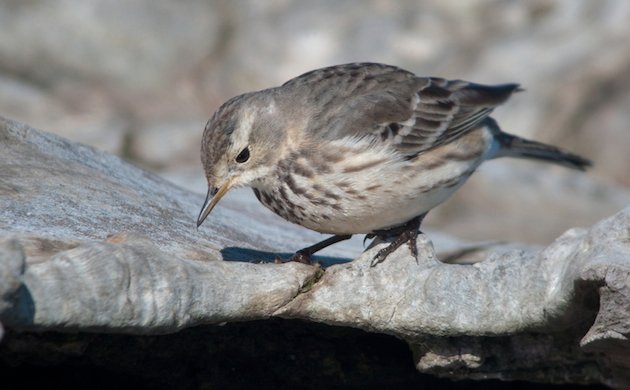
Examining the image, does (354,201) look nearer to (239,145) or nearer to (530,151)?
(239,145)

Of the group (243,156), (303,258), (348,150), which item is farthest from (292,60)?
(303,258)

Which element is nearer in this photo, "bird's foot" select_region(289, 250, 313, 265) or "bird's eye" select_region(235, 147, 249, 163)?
"bird's foot" select_region(289, 250, 313, 265)

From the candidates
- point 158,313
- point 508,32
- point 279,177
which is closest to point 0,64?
point 508,32

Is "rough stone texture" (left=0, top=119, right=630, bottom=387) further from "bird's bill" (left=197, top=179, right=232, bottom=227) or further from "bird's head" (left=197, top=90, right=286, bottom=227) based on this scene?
"bird's head" (left=197, top=90, right=286, bottom=227)

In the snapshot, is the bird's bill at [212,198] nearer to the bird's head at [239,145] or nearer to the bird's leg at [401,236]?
the bird's head at [239,145]

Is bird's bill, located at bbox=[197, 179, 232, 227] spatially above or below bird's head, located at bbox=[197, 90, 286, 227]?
below

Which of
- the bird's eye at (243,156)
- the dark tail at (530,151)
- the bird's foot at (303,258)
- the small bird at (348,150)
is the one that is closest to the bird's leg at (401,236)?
the small bird at (348,150)

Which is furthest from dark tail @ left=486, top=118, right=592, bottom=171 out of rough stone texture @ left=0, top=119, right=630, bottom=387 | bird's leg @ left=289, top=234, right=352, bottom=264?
rough stone texture @ left=0, top=119, right=630, bottom=387
